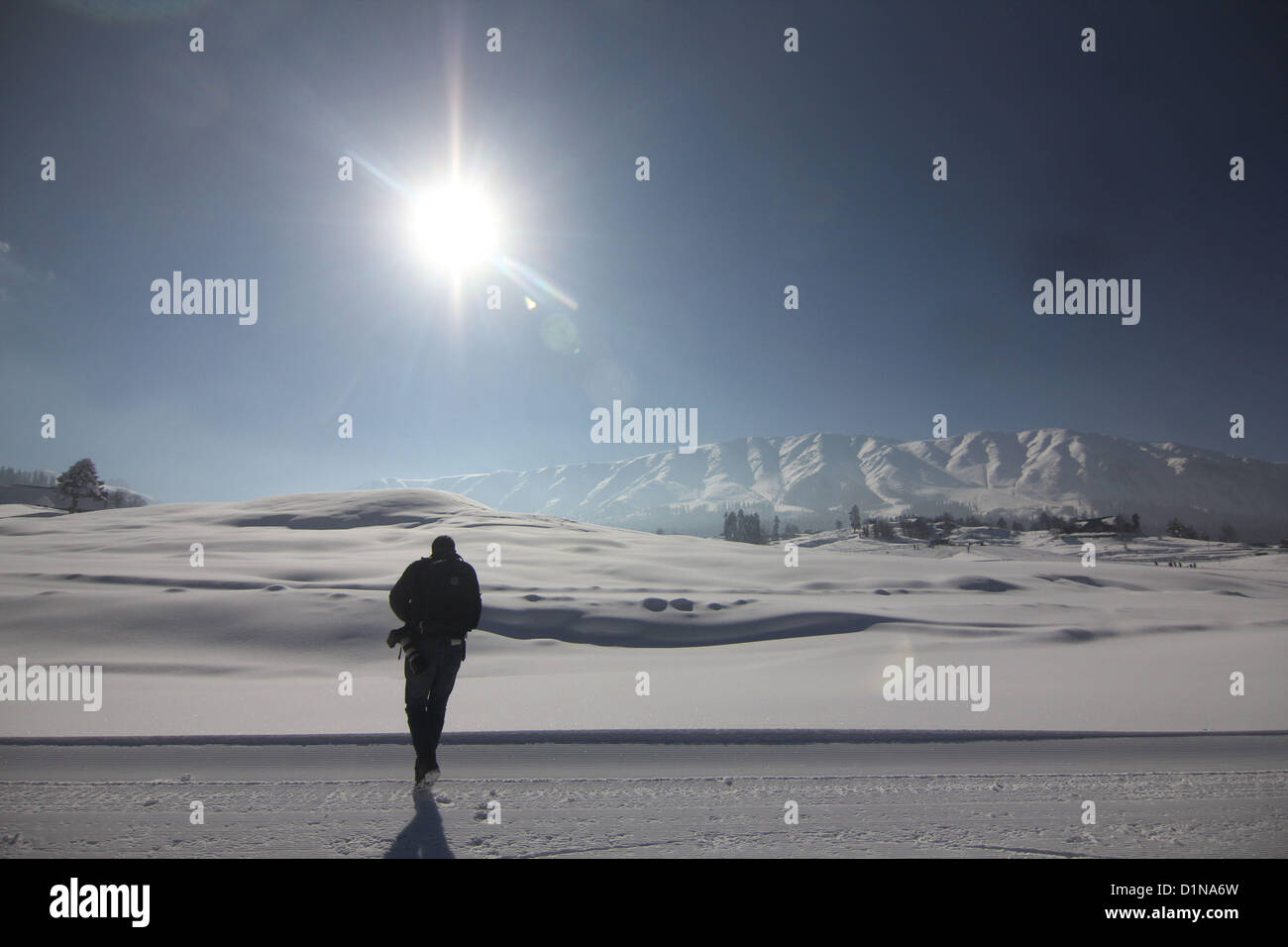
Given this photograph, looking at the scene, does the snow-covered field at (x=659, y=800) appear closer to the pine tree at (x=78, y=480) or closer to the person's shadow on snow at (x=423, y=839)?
the person's shadow on snow at (x=423, y=839)

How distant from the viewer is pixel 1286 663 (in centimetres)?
1024

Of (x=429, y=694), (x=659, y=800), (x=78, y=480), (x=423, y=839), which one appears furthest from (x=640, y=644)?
(x=78, y=480)

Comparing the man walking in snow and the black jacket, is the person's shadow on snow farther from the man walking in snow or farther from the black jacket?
the black jacket

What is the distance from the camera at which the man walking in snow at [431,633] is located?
5336 mm

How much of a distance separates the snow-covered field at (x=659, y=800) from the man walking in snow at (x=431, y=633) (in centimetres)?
64

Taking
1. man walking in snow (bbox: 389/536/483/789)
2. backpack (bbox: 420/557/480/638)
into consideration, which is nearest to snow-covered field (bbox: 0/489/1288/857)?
man walking in snow (bbox: 389/536/483/789)

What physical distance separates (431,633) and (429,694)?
23.9 inches

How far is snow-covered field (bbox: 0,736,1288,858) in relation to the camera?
4.13 meters

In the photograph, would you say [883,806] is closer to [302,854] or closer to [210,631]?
[302,854]

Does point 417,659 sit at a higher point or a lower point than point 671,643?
higher

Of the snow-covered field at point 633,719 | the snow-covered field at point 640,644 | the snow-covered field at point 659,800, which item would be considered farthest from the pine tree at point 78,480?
the snow-covered field at point 659,800
